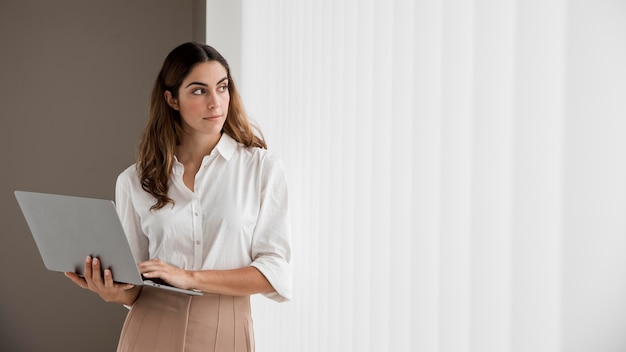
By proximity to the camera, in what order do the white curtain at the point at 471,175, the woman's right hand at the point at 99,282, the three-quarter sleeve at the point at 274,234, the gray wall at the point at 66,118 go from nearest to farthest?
the white curtain at the point at 471,175 → the woman's right hand at the point at 99,282 → the three-quarter sleeve at the point at 274,234 → the gray wall at the point at 66,118

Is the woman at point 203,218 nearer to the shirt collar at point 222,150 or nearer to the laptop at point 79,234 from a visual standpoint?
the shirt collar at point 222,150

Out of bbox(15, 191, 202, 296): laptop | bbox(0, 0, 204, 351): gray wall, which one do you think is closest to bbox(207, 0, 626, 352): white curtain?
bbox(15, 191, 202, 296): laptop

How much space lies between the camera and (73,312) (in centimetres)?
402

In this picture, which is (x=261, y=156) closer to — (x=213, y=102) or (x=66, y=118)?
(x=213, y=102)

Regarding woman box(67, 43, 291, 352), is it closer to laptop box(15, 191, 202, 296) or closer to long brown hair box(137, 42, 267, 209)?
long brown hair box(137, 42, 267, 209)

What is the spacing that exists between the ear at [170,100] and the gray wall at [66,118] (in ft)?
7.03

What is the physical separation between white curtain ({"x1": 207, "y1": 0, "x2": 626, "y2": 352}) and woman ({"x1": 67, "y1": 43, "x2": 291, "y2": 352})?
280mm

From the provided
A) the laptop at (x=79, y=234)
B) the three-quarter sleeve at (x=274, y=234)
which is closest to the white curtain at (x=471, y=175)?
the three-quarter sleeve at (x=274, y=234)

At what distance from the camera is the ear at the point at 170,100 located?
1816 mm

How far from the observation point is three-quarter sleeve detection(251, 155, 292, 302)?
1708 millimetres

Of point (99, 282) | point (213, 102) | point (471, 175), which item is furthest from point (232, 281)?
point (471, 175)

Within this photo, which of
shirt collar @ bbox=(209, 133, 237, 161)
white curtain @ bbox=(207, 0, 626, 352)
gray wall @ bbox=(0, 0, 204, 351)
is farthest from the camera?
gray wall @ bbox=(0, 0, 204, 351)

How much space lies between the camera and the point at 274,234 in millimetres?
1734

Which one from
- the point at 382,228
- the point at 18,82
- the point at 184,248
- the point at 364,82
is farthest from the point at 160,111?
the point at 18,82
